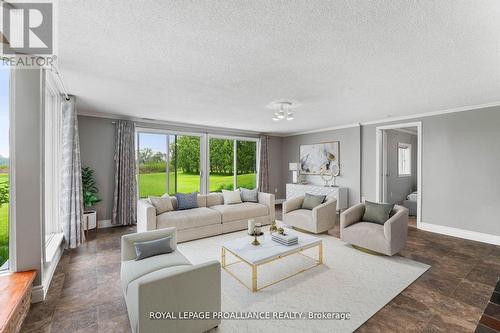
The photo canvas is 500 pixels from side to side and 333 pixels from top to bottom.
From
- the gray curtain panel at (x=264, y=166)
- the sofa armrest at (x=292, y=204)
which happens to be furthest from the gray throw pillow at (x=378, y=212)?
the gray curtain panel at (x=264, y=166)

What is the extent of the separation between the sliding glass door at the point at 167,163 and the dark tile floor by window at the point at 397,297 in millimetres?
2233

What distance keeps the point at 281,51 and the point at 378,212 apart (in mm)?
2934

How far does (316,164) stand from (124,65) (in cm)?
580

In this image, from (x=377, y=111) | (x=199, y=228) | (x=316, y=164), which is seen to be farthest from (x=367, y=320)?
(x=316, y=164)

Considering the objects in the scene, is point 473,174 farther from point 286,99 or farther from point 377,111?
point 286,99

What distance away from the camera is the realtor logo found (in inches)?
63.6

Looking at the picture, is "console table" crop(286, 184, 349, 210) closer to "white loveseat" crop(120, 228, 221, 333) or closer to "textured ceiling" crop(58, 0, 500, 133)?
"textured ceiling" crop(58, 0, 500, 133)

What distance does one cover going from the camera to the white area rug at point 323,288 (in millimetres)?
1964

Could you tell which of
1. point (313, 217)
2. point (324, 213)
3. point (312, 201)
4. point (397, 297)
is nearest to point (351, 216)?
point (324, 213)

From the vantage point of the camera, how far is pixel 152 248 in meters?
2.35

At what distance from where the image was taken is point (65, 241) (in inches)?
143

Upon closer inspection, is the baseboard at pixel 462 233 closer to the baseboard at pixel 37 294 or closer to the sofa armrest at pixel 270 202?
the sofa armrest at pixel 270 202

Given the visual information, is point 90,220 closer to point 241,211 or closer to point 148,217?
point 148,217

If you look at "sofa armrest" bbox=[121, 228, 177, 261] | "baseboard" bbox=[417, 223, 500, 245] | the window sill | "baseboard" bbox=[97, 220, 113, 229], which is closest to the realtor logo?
"sofa armrest" bbox=[121, 228, 177, 261]
